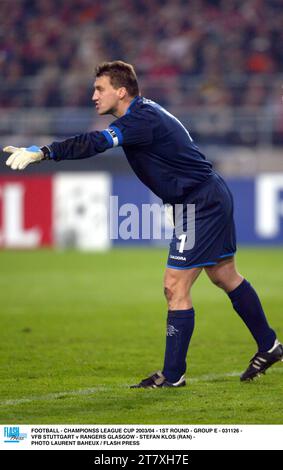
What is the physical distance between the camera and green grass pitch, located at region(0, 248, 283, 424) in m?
5.41

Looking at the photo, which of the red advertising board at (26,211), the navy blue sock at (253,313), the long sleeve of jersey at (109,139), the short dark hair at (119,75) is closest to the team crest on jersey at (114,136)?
the long sleeve of jersey at (109,139)

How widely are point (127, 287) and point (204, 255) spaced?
21.9ft

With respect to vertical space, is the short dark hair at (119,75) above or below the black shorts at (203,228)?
above

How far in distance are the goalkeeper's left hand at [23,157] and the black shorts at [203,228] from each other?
1.03 m

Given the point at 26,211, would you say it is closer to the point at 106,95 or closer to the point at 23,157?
the point at 106,95

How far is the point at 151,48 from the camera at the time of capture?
20.7m

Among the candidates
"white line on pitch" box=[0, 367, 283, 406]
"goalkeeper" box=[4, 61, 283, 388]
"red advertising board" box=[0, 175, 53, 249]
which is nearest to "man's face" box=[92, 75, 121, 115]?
"goalkeeper" box=[4, 61, 283, 388]

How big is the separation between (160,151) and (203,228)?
1.76 feet

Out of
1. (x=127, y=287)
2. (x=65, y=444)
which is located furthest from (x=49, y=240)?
(x=65, y=444)

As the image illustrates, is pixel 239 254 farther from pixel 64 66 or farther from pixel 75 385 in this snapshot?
pixel 75 385

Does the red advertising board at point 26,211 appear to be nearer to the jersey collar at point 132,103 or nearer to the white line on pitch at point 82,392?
the white line on pitch at point 82,392

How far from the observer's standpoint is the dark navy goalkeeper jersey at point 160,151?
19.2ft

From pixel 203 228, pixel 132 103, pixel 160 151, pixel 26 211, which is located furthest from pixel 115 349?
pixel 26 211

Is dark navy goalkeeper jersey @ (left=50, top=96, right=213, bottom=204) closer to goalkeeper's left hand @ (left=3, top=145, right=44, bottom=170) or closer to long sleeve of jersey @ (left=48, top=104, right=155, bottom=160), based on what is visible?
long sleeve of jersey @ (left=48, top=104, right=155, bottom=160)
